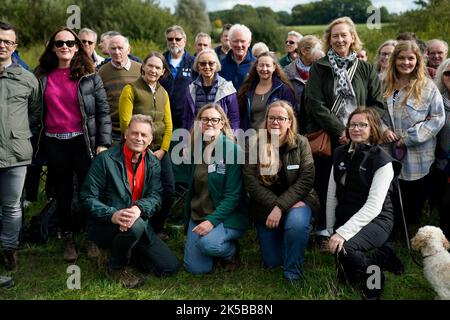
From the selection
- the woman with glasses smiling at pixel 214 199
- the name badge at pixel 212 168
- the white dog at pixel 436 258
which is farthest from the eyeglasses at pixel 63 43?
the white dog at pixel 436 258

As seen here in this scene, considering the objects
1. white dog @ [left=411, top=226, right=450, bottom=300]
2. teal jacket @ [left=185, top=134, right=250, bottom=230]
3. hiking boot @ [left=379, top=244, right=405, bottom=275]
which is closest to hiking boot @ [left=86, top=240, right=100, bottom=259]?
teal jacket @ [left=185, top=134, right=250, bottom=230]

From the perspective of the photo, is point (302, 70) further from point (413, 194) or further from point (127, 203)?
point (127, 203)

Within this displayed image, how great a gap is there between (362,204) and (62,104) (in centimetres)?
287

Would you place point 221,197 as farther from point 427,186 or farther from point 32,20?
point 32,20

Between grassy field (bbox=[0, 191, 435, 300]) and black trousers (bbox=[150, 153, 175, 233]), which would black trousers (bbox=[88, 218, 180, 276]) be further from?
black trousers (bbox=[150, 153, 175, 233])

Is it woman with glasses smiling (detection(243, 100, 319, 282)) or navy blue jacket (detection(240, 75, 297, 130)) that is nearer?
woman with glasses smiling (detection(243, 100, 319, 282))

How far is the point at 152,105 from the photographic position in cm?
516

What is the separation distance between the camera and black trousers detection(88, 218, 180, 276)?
13.4ft

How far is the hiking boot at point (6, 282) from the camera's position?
4125mm

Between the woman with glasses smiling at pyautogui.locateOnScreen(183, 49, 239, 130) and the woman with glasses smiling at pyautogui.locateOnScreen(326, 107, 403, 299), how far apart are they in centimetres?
137

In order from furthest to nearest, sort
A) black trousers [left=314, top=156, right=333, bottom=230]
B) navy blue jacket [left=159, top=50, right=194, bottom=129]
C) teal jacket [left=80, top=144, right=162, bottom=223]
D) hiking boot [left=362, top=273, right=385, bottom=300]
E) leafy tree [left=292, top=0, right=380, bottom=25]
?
leafy tree [left=292, top=0, right=380, bottom=25]
navy blue jacket [left=159, top=50, right=194, bottom=129]
black trousers [left=314, top=156, right=333, bottom=230]
teal jacket [left=80, top=144, right=162, bottom=223]
hiking boot [left=362, top=273, right=385, bottom=300]

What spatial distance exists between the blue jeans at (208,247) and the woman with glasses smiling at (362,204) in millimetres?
916

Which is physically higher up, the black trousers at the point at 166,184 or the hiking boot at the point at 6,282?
the black trousers at the point at 166,184

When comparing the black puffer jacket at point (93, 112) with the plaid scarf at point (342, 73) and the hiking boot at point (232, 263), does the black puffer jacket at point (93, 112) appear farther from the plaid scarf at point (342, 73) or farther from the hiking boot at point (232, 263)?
the plaid scarf at point (342, 73)
